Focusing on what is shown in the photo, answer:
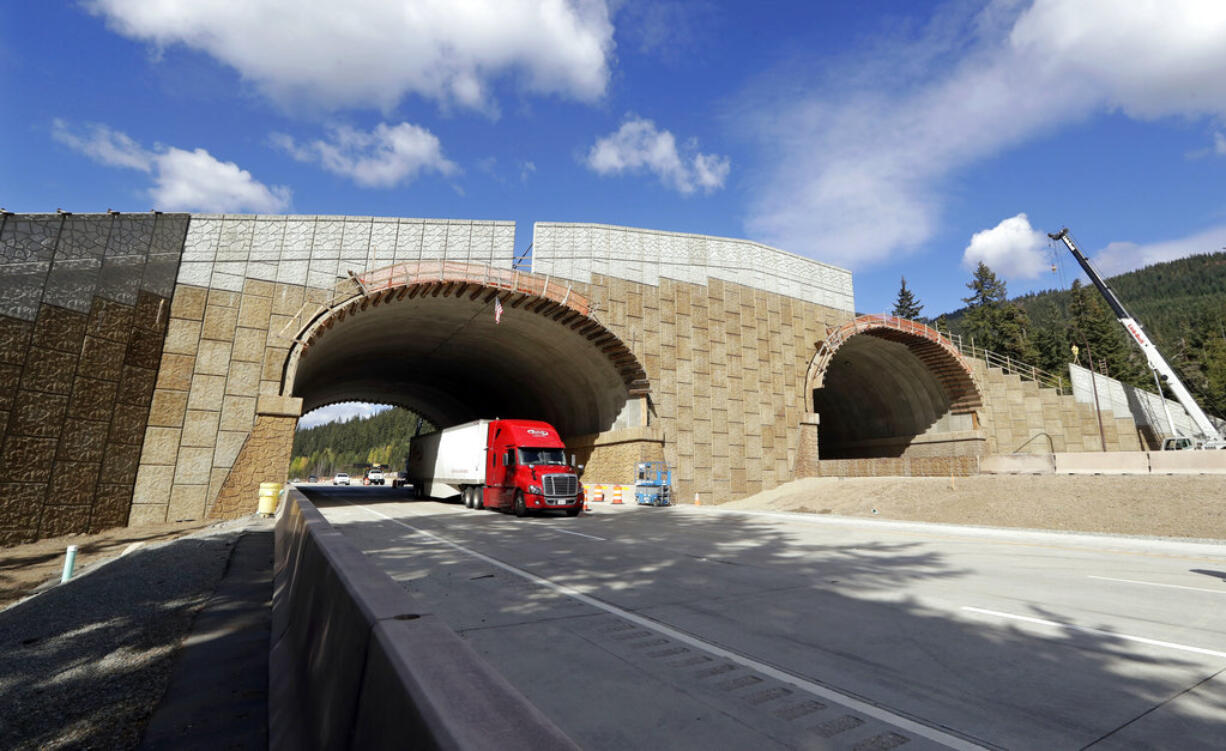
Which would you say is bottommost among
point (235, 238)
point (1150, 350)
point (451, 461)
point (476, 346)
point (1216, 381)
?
point (451, 461)

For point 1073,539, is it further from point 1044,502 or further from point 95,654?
point 95,654

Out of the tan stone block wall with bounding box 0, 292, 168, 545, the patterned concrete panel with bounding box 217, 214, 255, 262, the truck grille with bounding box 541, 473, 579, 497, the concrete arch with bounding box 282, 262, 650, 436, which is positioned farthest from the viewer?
the concrete arch with bounding box 282, 262, 650, 436

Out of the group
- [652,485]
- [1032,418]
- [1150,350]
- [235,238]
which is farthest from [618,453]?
[1150,350]

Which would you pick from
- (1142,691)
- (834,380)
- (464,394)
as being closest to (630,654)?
(1142,691)

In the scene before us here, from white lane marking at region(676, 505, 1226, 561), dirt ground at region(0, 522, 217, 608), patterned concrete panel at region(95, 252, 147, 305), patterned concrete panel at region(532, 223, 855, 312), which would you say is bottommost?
dirt ground at region(0, 522, 217, 608)

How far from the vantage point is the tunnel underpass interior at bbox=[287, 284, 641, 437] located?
2485 centimetres

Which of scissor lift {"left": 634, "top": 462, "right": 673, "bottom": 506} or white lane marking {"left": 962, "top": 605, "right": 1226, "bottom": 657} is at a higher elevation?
scissor lift {"left": 634, "top": 462, "right": 673, "bottom": 506}

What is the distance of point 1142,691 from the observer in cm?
449

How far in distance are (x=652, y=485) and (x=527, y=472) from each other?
26.7 feet

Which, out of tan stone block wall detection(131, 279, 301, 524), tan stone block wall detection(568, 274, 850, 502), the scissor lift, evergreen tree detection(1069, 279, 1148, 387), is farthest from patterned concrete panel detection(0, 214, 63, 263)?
evergreen tree detection(1069, 279, 1148, 387)

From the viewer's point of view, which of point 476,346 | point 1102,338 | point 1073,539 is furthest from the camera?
point 1102,338

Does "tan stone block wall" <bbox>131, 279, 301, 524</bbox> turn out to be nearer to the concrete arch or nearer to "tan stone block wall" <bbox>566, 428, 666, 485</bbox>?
the concrete arch

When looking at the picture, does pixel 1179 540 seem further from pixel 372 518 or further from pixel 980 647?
pixel 372 518

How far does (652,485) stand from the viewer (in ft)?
88.3
